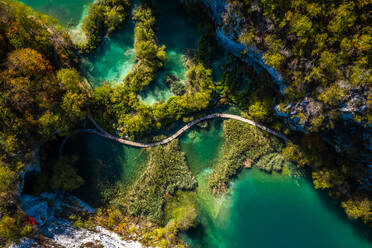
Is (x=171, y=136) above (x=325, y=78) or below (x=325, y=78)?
below

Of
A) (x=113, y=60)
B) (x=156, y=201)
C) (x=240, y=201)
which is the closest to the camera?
(x=156, y=201)

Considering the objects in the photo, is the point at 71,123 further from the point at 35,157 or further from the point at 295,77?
the point at 295,77

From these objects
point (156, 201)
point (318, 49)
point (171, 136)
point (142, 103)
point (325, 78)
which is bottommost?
point (156, 201)

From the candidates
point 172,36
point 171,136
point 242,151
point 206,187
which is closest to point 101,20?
point 172,36

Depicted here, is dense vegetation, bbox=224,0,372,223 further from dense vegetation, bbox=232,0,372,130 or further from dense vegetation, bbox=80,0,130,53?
dense vegetation, bbox=80,0,130,53

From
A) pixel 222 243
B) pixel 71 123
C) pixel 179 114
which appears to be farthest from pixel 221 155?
pixel 71 123

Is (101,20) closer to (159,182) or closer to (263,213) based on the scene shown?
(159,182)
